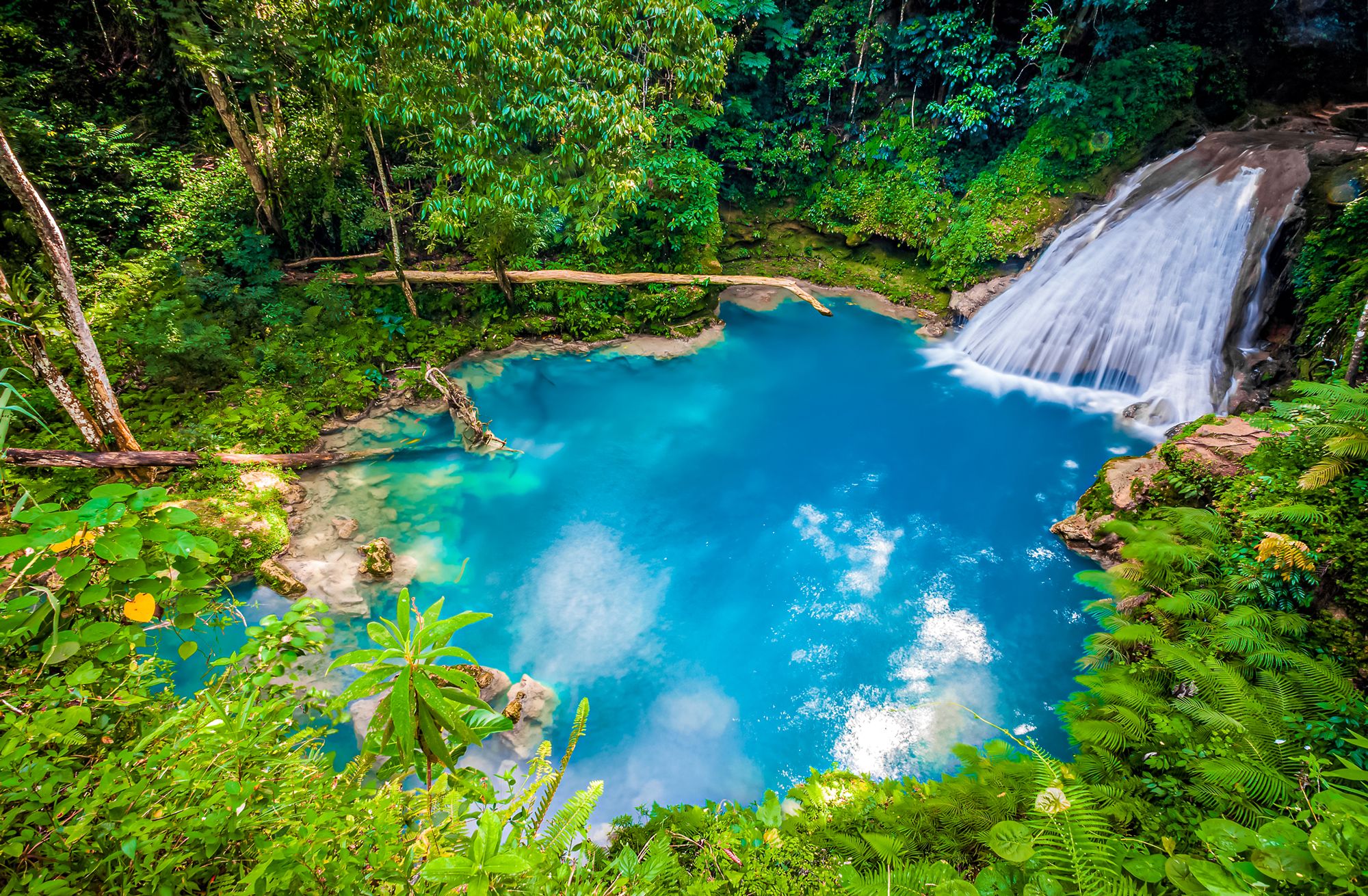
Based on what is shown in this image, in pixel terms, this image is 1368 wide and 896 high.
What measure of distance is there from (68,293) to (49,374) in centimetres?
85

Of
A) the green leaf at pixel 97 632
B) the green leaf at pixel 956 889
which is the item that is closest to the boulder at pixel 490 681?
the green leaf at pixel 97 632

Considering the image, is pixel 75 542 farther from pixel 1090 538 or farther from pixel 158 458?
pixel 1090 538

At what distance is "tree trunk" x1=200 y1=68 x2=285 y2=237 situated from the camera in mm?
8281

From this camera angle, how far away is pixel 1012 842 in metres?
2.14

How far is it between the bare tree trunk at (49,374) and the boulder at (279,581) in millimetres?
2267

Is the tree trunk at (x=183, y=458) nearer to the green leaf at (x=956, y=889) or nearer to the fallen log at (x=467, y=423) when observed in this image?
the fallen log at (x=467, y=423)

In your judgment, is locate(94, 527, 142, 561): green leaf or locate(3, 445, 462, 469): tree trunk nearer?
locate(94, 527, 142, 561): green leaf

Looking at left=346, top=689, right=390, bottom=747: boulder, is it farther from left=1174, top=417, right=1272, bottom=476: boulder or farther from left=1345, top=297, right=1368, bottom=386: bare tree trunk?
left=1345, top=297, right=1368, bottom=386: bare tree trunk

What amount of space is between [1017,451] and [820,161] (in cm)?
948

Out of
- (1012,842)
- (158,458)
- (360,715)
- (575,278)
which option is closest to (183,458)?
(158,458)

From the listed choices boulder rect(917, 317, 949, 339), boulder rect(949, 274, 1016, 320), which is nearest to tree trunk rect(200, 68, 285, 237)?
boulder rect(917, 317, 949, 339)

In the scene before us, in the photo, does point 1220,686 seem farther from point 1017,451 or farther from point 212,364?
point 212,364

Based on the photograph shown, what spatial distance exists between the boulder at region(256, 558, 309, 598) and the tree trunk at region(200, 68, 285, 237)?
7.50m

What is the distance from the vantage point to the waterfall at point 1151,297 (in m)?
9.16
